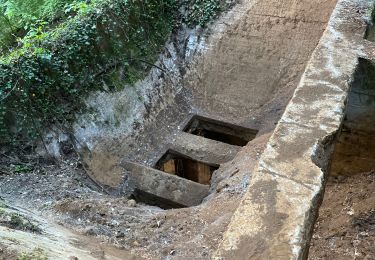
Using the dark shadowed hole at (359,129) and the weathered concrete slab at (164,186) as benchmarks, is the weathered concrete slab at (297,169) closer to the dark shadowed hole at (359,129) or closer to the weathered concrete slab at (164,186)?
the dark shadowed hole at (359,129)

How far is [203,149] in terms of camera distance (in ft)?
29.5

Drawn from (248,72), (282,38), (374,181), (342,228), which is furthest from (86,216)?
(282,38)

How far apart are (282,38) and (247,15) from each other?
3.37 ft

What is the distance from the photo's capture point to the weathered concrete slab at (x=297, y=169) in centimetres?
306

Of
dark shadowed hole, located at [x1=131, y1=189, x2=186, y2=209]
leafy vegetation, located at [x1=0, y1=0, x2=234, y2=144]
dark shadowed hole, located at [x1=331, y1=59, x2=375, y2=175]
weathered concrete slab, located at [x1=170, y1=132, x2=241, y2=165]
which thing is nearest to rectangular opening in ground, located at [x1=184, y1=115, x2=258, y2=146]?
weathered concrete slab, located at [x1=170, y1=132, x2=241, y2=165]

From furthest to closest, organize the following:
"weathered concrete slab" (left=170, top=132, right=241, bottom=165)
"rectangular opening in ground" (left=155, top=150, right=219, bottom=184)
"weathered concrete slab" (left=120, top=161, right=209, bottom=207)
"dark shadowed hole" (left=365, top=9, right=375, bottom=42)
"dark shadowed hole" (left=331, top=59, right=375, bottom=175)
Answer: "rectangular opening in ground" (left=155, top=150, right=219, bottom=184), "weathered concrete slab" (left=170, top=132, right=241, bottom=165), "weathered concrete slab" (left=120, top=161, right=209, bottom=207), "dark shadowed hole" (left=365, top=9, right=375, bottom=42), "dark shadowed hole" (left=331, top=59, right=375, bottom=175)

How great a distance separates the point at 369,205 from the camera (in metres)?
5.08

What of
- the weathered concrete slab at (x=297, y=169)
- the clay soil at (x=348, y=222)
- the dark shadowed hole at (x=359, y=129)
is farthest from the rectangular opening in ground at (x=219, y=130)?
the weathered concrete slab at (x=297, y=169)

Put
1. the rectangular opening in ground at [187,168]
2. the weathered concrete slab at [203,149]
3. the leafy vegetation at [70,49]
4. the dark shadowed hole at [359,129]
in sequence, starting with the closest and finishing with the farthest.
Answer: the dark shadowed hole at [359,129], the leafy vegetation at [70,49], the weathered concrete slab at [203,149], the rectangular opening in ground at [187,168]

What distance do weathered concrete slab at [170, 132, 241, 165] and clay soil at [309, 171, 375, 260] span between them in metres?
3.20

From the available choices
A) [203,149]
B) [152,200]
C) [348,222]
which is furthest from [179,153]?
[348,222]

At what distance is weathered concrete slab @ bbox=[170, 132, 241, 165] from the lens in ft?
28.7

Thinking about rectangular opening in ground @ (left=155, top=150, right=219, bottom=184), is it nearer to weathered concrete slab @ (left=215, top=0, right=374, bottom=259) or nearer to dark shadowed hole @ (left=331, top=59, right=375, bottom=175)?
dark shadowed hole @ (left=331, top=59, right=375, bottom=175)

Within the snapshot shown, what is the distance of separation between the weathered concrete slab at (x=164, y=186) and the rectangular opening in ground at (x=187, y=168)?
777 millimetres
